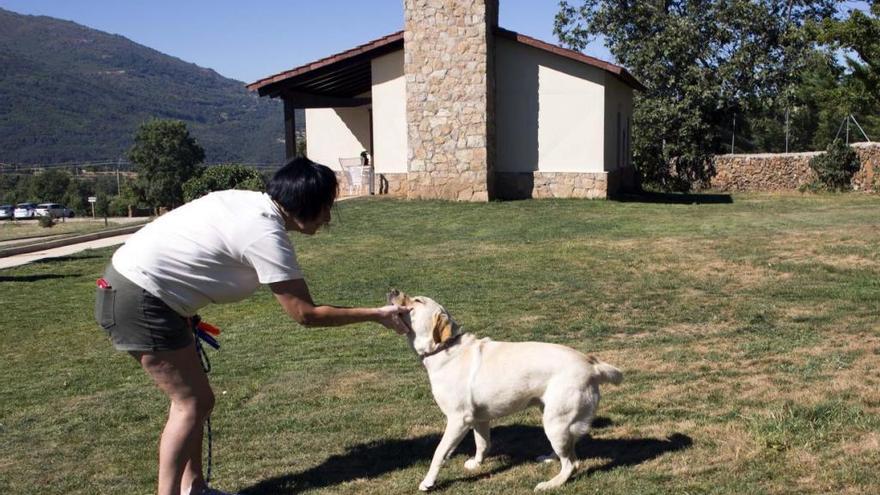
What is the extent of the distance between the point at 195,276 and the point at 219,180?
60.1 ft

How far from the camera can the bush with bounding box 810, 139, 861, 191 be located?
1067 inches

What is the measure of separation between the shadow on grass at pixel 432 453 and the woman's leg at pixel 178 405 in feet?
2.07

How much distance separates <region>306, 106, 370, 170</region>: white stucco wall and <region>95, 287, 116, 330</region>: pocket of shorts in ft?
77.6

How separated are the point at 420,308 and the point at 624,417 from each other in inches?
70.4

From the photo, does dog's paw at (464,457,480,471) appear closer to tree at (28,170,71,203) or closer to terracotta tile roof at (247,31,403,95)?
terracotta tile roof at (247,31,403,95)

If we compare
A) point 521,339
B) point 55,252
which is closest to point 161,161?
point 55,252

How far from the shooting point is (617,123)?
24.3m

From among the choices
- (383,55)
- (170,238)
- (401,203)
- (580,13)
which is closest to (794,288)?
(170,238)

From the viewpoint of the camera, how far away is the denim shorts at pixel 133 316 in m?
3.81

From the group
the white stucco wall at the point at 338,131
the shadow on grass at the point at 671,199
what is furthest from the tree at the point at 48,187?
the shadow on grass at the point at 671,199

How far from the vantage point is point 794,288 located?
9836 millimetres

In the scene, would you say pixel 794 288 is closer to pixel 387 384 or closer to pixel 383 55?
pixel 387 384

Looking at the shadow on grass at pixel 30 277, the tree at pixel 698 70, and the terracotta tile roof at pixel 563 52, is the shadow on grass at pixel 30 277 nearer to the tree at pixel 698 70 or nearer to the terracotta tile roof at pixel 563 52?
the terracotta tile roof at pixel 563 52

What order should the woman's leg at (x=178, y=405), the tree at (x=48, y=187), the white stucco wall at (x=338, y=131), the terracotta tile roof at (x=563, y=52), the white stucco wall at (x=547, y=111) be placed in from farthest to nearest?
the tree at (x=48, y=187), the white stucco wall at (x=338, y=131), the white stucco wall at (x=547, y=111), the terracotta tile roof at (x=563, y=52), the woman's leg at (x=178, y=405)
